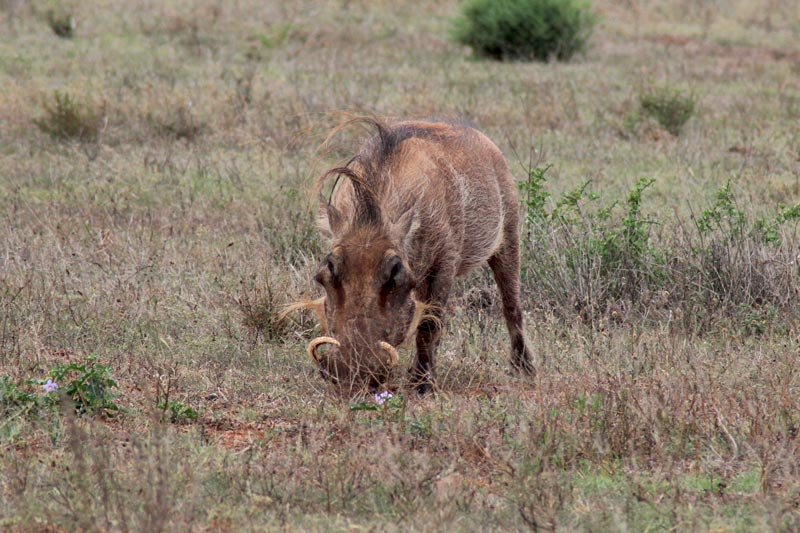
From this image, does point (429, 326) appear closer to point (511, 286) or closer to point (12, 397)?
point (511, 286)

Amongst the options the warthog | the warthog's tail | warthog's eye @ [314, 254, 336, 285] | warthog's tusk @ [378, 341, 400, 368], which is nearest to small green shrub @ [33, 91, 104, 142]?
the warthog

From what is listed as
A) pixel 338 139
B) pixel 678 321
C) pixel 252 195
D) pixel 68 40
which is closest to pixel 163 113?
pixel 338 139

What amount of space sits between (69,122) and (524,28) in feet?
22.3

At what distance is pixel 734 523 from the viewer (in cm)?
343

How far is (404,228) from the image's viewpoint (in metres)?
4.48

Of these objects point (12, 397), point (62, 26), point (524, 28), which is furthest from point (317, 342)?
point (62, 26)

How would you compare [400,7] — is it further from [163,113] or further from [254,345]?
[254,345]

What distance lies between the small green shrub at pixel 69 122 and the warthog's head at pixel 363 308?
5.70 meters

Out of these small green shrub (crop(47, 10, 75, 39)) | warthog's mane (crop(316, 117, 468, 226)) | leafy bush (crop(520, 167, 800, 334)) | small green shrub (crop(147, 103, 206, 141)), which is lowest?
small green shrub (crop(47, 10, 75, 39))

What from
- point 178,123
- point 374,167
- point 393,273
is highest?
point 374,167

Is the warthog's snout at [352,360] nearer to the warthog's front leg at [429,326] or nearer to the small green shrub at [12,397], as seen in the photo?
the warthog's front leg at [429,326]

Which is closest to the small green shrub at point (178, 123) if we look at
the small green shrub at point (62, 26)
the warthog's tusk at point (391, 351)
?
the small green shrub at point (62, 26)

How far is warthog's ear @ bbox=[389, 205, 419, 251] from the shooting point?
4.44 metres

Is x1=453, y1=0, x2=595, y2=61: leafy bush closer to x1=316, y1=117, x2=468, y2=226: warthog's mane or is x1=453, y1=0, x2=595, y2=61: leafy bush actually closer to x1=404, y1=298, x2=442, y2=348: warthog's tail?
x1=316, y1=117, x2=468, y2=226: warthog's mane
